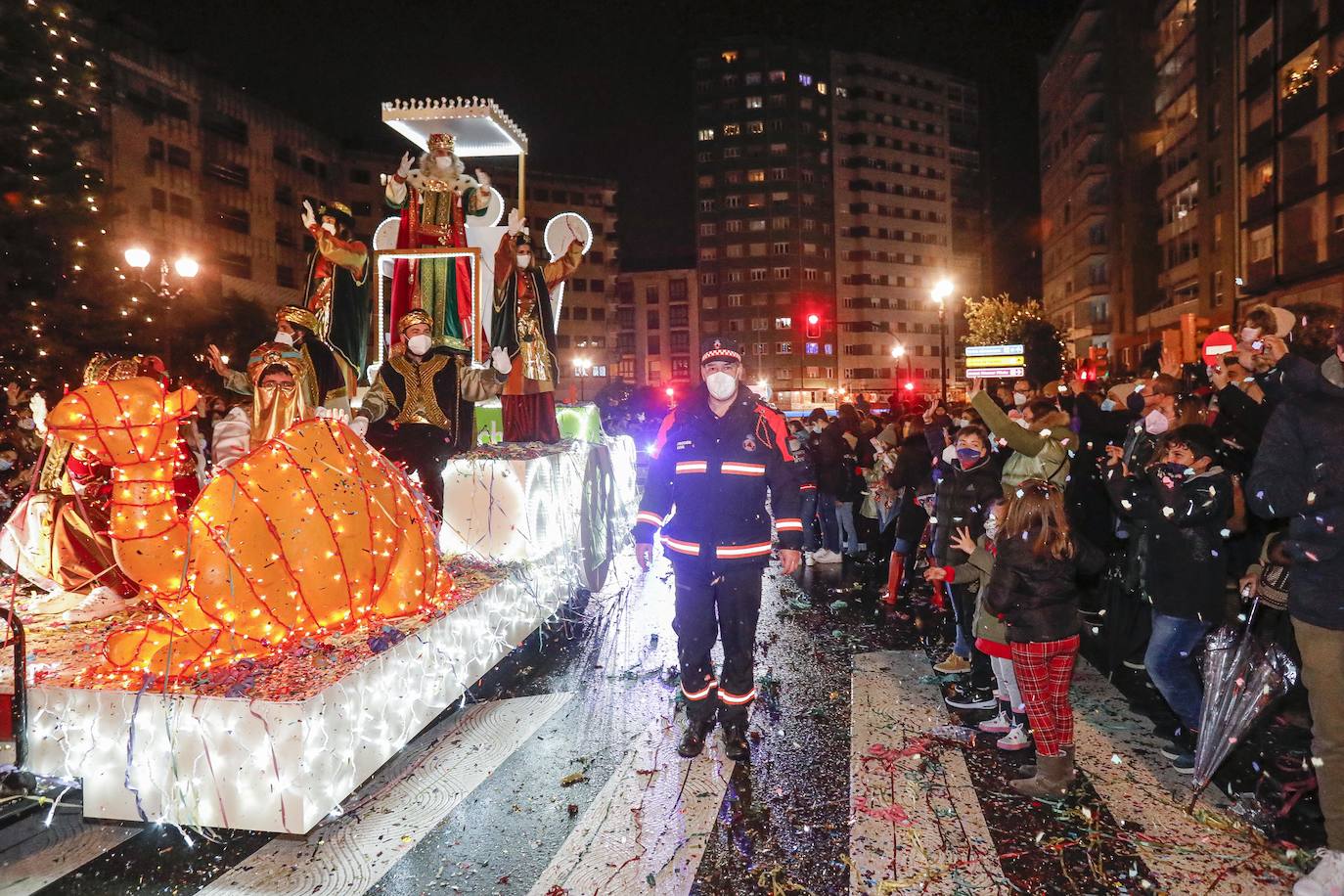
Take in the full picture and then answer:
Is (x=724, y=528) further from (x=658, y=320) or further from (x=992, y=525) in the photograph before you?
(x=658, y=320)

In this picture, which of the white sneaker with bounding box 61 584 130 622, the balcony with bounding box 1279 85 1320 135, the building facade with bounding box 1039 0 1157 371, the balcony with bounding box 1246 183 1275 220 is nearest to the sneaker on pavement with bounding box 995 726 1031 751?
the white sneaker with bounding box 61 584 130 622

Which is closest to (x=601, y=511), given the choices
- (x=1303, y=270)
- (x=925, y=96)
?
(x=1303, y=270)

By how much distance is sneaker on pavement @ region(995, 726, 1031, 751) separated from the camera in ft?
15.3

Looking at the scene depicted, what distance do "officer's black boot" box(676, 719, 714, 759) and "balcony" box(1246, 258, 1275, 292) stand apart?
37.6 metres

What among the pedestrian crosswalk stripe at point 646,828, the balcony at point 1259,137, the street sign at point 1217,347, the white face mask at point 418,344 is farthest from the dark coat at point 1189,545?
the balcony at point 1259,137

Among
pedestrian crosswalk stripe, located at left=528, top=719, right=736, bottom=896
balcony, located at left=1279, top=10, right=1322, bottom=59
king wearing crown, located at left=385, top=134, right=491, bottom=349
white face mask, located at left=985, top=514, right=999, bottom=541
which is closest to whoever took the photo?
pedestrian crosswalk stripe, located at left=528, top=719, right=736, bottom=896

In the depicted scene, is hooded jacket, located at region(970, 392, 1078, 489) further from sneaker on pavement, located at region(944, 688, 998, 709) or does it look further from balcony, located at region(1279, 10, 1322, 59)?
balcony, located at region(1279, 10, 1322, 59)

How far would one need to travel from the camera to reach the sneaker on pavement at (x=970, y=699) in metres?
5.36

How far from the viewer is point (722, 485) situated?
4.88 meters

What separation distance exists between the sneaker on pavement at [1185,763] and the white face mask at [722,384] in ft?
10.5

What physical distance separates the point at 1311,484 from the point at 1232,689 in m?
1.23

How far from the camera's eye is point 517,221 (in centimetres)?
840

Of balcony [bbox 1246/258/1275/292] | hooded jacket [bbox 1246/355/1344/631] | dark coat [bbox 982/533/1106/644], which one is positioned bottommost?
dark coat [bbox 982/533/1106/644]

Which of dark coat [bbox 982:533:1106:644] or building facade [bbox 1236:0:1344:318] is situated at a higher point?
building facade [bbox 1236:0:1344:318]
